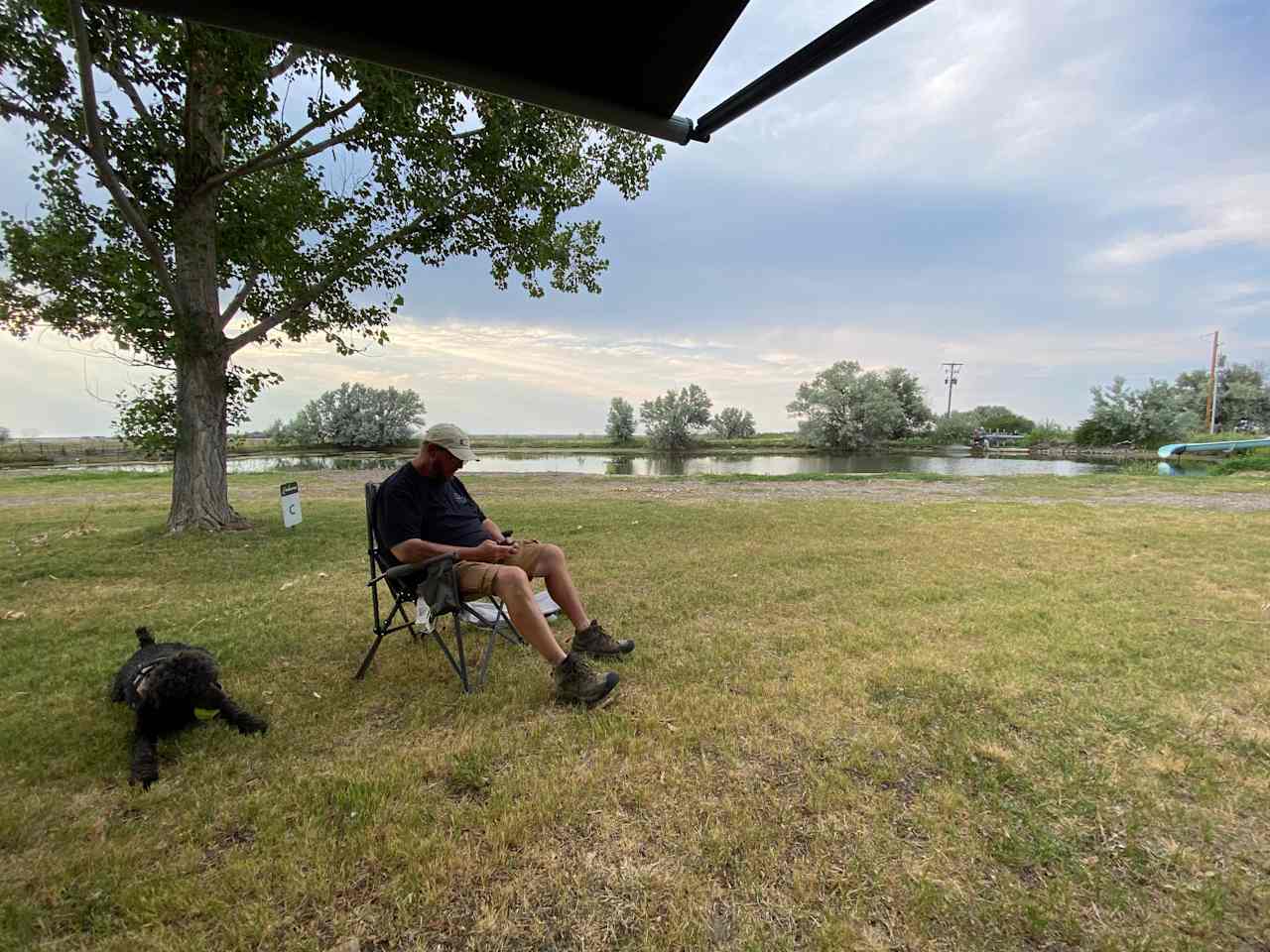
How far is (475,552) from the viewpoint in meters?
3.04

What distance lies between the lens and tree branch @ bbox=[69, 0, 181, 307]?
15.7 feet

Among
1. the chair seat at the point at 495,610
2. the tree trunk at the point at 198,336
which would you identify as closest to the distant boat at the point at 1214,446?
the chair seat at the point at 495,610

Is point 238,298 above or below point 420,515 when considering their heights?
above

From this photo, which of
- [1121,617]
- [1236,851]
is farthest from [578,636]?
[1121,617]

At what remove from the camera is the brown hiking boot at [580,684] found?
8.89ft

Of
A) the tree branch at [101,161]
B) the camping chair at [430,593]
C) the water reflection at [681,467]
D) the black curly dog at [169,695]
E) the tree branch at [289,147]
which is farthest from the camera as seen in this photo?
the water reflection at [681,467]

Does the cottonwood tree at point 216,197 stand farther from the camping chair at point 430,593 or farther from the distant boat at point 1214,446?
the distant boat at point 1214,446

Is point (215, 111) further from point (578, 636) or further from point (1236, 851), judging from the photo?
point (1236, 851)

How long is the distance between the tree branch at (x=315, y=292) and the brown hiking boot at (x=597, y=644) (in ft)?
21.4

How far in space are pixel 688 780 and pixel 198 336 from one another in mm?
7743

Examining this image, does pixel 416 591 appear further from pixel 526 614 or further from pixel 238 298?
pixel 238 298

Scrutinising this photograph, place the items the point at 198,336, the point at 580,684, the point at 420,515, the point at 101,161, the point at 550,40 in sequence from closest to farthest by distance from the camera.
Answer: the point at 550,40 < the point at 580,684 < the point at 420,515 < the point at 101,161 < the point at 198,336

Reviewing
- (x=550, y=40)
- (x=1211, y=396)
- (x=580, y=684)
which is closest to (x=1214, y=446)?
(x=1211, y=396)

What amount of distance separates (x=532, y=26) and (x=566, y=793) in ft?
8.20
